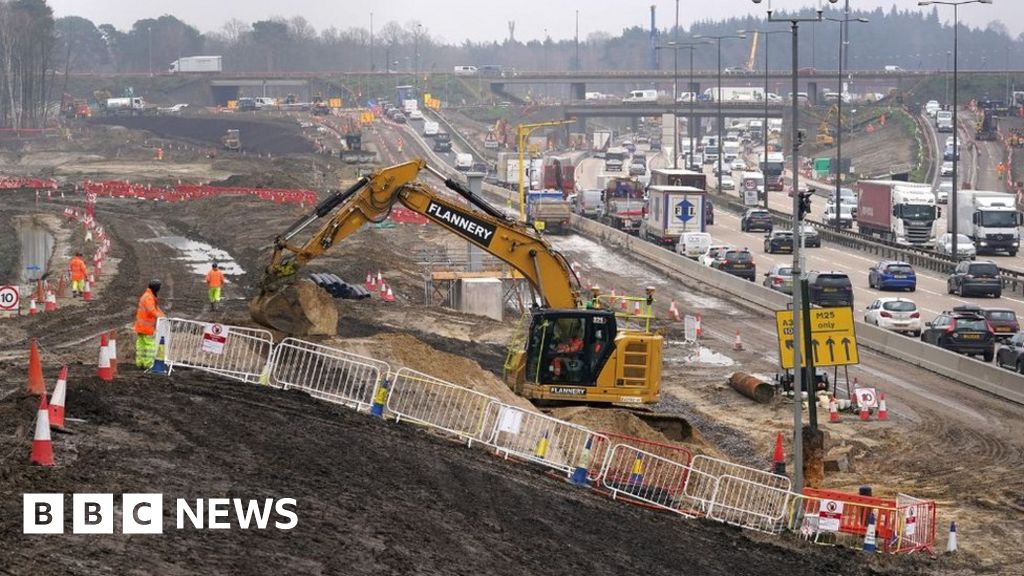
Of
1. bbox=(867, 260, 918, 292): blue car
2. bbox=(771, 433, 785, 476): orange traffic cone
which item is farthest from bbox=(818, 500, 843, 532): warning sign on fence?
bbox=(867, 260, 918, 292): blue car

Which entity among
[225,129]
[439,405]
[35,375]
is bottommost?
[439,405]

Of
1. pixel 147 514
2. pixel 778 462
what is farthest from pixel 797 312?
pixel 147 514

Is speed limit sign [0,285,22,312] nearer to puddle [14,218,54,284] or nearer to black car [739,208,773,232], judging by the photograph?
puddle [14,218,54,284]

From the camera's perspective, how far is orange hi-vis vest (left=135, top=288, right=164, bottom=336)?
26.2 meters

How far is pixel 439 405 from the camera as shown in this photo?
26797 mm

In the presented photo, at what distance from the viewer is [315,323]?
109ft

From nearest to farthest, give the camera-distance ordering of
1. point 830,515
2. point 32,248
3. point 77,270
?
point 830,515, point 77,270, point 32,248

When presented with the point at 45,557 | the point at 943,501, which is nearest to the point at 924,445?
the point at 943,501

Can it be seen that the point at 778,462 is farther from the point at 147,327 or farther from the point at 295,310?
the point at 147,327

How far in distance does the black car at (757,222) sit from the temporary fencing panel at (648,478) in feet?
203

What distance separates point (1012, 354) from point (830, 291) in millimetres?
11873

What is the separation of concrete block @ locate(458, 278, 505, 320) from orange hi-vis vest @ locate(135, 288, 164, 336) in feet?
78.7

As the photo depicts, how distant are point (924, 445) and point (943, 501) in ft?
16.8

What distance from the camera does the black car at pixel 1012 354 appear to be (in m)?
40.8
